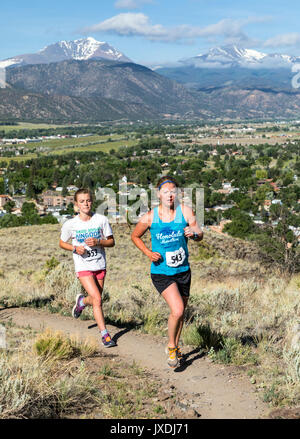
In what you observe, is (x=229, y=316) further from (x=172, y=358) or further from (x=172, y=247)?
(x=172, y=247)

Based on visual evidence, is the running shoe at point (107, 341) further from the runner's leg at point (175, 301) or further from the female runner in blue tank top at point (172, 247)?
the runner's leg at point (175, 301)

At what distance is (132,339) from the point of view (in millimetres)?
5406

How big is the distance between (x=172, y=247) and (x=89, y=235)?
1.11 m

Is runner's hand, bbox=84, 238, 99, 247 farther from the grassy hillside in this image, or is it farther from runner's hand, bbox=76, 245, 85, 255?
the grassy hillside

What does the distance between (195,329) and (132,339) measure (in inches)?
28.3

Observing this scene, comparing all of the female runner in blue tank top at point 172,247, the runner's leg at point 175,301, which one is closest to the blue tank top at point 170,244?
the female runner in blue tank top at point 172,247

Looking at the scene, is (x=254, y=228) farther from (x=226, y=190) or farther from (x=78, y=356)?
(x=78, y=356)

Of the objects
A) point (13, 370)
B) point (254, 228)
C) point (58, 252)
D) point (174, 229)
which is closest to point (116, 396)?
point (13, 370)

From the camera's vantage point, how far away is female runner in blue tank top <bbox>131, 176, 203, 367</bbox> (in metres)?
4.38

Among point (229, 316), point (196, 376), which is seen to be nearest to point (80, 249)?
point (196, 376)

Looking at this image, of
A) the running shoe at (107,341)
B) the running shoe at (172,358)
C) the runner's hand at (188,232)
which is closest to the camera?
the runner's hand at (188,232)

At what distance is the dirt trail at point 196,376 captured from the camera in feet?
12.1

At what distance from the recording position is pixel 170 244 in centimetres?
437

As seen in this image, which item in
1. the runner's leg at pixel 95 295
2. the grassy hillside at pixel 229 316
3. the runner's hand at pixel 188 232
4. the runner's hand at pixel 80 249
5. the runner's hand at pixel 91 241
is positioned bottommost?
the grassy hillside at pixel 229 316
